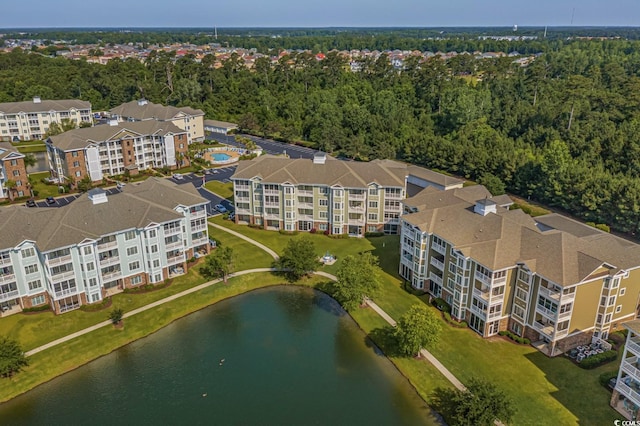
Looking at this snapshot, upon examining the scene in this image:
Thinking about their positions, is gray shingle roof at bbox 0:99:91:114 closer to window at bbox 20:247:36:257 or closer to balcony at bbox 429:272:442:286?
window at bbox 20:247:36:257

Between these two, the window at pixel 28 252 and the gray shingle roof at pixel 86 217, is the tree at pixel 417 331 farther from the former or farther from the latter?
the window at pixel 28 252

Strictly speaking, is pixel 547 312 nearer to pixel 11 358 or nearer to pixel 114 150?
pixel 11 358

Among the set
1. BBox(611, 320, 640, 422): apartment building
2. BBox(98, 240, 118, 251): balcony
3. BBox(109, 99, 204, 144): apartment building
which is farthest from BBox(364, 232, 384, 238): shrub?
BBox(109, 99, 204, 144): apartment building

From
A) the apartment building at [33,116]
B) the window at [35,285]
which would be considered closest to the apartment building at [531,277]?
the window at [35,285]

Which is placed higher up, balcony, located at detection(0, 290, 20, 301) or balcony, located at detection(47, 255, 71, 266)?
balcony, located at detection(47, 255, 71, 266)

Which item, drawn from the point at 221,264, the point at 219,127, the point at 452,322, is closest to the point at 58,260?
the point at 221,264

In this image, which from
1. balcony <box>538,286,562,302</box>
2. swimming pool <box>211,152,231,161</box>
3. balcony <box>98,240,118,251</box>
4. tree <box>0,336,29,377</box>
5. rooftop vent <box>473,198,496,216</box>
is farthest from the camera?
swimming pool <box>211,152,231,161</box>

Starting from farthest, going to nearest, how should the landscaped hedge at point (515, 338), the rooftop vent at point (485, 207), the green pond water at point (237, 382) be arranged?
the rooftop vent at point (485, 207) → the landscaped hedge at point (515, 338) → the green pond water at point (237, 382)
